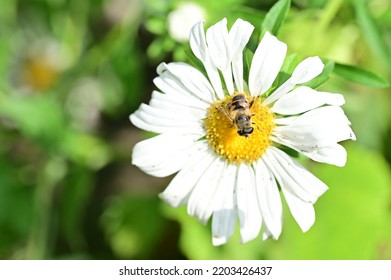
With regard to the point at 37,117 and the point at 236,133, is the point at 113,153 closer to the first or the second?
the point at 37,117

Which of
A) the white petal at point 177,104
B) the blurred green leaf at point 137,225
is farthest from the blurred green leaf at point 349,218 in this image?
the white petal at point 177,104

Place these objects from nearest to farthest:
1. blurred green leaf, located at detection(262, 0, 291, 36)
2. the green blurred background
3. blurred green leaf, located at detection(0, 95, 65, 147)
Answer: blurred green leaf, located at detection(262, 0, 291, 36)
the green blurred background
blurred green leaf, located at detection(0, 95, 65, 147)

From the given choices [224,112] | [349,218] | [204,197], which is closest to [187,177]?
[204,197]

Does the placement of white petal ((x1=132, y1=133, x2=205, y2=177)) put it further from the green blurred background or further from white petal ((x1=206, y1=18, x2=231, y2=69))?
the green blurred background


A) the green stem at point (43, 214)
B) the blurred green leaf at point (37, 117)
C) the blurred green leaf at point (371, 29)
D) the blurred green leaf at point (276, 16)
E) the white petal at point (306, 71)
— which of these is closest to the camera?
the white petal at point (306, 71)

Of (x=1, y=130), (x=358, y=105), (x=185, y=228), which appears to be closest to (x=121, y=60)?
(x=1, y=130)

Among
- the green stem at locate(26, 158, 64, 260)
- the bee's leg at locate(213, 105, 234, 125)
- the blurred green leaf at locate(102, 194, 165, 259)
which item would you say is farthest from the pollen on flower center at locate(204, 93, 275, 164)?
the green stem at locate(26, 158, 64, 260)

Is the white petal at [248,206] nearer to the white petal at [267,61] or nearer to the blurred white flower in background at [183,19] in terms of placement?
the white petal at [267,61]
